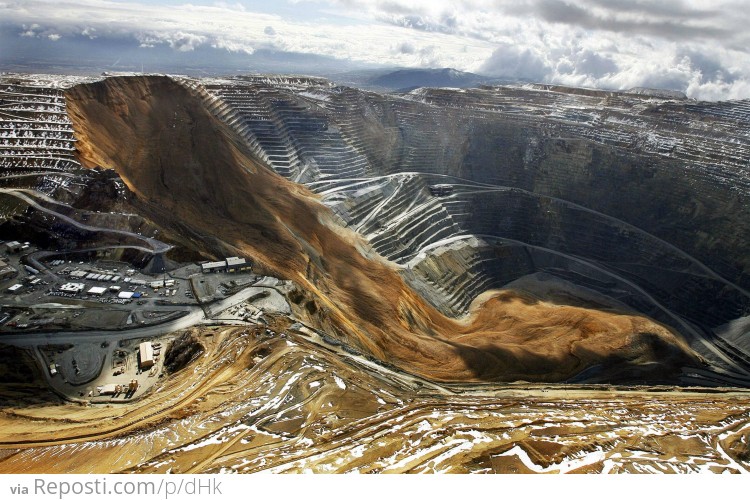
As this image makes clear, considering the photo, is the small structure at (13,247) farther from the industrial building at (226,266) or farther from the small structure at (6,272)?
the industrial building at (226,266)

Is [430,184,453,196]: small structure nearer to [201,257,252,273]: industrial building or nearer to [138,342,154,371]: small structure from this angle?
[201,257,252,273]: industrial building

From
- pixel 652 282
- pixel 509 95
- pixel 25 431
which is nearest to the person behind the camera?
pixel 25 431

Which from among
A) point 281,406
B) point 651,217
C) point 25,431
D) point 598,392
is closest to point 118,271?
point 25,431

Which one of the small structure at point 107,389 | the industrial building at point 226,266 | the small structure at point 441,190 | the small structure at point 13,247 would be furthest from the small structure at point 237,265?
the small structure at point 441,190

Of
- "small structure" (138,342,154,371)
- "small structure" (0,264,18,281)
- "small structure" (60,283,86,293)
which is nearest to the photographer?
"small structure" (138,342,154,371)

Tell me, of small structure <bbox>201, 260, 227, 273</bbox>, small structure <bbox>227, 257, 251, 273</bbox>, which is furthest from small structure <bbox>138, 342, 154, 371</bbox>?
small structure <bbox>227, 257, 251, 273</bbox>

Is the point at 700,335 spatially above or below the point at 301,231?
below

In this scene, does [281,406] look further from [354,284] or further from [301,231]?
[301,231]
